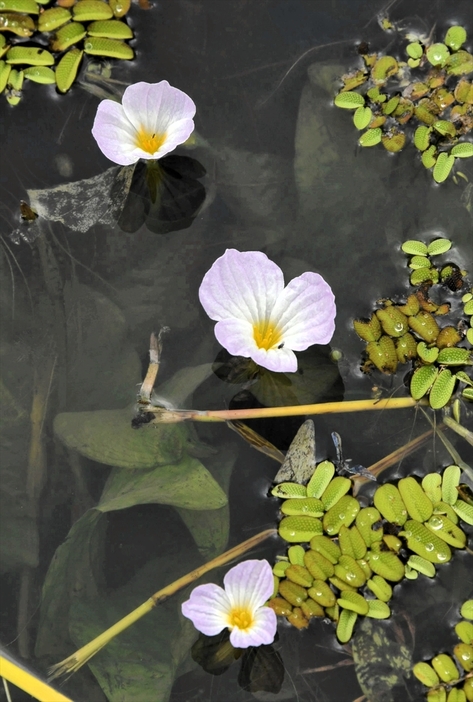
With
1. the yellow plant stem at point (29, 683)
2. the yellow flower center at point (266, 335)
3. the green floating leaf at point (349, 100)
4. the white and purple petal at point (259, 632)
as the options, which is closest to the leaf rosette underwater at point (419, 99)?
the green floating leaf at point (349, 100)

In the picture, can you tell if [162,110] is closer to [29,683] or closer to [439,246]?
[439,246]

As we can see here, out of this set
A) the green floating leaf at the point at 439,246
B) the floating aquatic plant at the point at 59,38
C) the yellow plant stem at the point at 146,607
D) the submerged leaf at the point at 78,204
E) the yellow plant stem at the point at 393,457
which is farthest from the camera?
the floating aquatic plant at the point at 59,38

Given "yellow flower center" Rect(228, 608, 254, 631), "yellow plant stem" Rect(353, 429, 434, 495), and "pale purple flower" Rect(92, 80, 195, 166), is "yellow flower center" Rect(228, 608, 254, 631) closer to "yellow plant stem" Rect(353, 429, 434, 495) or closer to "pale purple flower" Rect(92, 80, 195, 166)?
"yellow plant stem" Rect(353, 429, 434, 495)

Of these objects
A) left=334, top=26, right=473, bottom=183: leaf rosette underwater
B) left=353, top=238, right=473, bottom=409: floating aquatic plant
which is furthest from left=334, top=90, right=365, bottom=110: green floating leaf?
left=353, top=238, right=473, bottom=409: floating aquatic plant

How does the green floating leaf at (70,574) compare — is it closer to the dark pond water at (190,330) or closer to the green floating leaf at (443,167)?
the dark pond water at (190,330)

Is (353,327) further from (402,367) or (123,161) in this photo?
(123,161)

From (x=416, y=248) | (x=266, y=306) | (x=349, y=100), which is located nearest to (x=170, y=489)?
(x=266, y=306)
